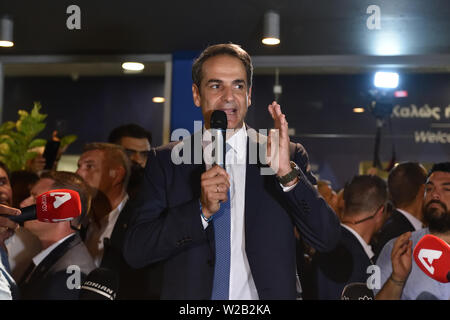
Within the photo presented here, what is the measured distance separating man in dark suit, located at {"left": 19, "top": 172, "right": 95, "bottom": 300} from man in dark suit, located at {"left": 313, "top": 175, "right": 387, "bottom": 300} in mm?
933

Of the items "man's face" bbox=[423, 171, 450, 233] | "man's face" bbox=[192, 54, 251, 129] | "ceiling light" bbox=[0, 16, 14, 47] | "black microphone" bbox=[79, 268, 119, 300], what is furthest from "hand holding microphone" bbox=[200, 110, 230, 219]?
"ceiling light" bbox=[0, 16, 14, 47]

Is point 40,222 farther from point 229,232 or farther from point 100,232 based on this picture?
point 229,232

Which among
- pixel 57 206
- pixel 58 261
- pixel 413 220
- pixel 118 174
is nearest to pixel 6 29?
pixel 118 174

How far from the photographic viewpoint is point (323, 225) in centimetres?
157

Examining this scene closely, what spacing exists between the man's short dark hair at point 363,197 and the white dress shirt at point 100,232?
3.59 ft

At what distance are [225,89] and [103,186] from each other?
1.22m

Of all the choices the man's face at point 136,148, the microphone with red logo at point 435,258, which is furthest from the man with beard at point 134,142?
the microphone with red logo at point 435,258

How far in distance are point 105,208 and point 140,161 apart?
53cm

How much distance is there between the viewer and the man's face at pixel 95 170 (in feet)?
9.07

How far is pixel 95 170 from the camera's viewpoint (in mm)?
2836

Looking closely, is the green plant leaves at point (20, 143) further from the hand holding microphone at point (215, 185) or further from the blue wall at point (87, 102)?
the hand holding microphone at point (215, 185)
